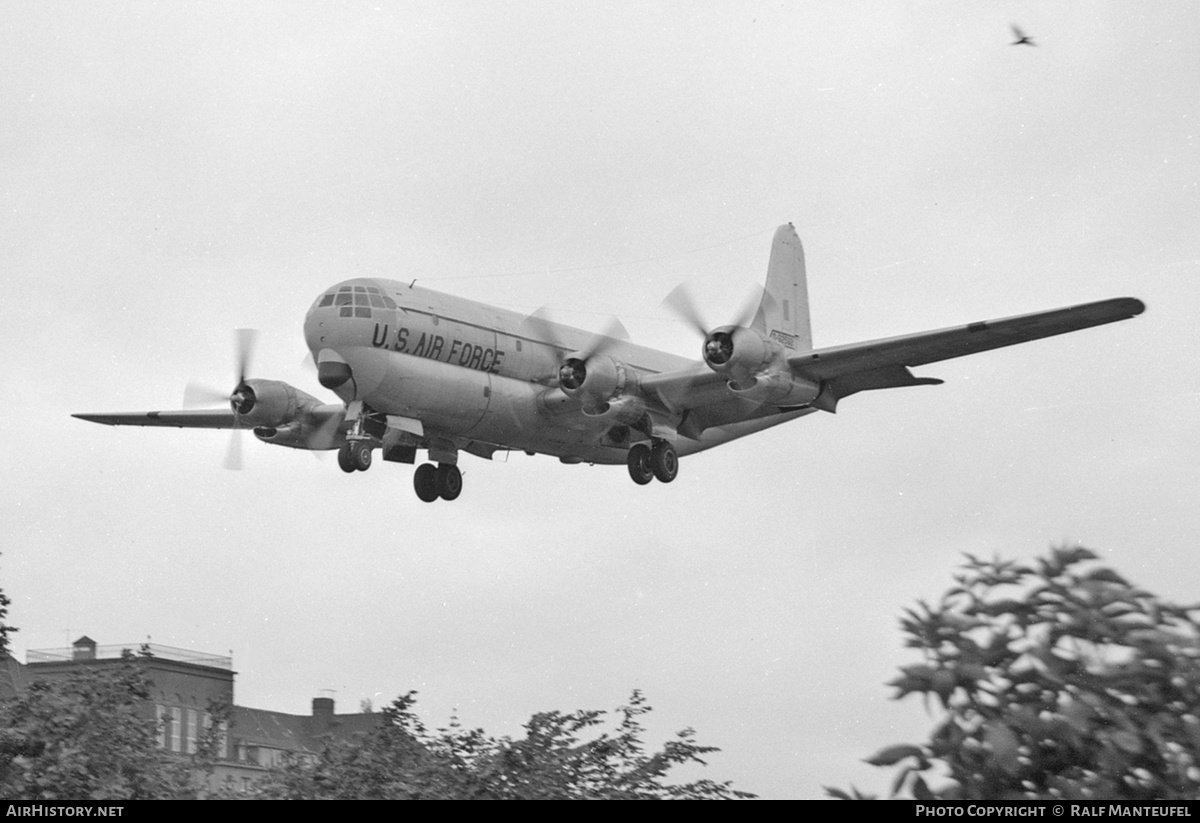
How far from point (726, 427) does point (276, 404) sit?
1364cm

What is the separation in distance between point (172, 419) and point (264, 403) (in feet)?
25.6

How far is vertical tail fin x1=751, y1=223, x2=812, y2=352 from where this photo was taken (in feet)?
153

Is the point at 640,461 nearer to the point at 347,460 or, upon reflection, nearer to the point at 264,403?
the point at 347,460

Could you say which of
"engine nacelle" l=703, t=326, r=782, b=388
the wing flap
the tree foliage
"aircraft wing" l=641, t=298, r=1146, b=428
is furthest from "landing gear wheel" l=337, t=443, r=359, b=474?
the tree foliage

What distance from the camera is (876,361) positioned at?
36031mm

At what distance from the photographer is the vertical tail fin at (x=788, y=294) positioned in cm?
4650

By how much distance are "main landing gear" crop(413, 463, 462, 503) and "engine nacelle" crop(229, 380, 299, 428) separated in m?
4.42

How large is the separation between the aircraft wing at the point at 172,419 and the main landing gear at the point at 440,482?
28.5ft
